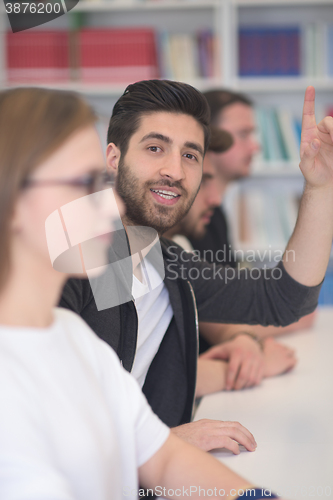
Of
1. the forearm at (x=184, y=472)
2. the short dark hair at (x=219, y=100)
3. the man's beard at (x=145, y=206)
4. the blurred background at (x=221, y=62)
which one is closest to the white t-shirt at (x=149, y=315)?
the man's beard at (x=145, y=206)

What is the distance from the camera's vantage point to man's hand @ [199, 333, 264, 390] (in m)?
0.94

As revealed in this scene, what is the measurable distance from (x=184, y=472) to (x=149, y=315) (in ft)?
1.38

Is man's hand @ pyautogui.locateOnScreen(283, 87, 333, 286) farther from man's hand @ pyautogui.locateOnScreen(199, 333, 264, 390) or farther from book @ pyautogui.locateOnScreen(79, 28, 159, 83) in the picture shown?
book @ pyautogui.locateOnScreen(79, 28, 159, 83)

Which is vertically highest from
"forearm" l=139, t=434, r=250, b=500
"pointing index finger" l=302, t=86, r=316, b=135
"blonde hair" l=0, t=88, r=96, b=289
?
"blonde hair" l=0, t=88, r=96, b=289

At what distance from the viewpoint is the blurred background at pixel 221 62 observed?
220cm

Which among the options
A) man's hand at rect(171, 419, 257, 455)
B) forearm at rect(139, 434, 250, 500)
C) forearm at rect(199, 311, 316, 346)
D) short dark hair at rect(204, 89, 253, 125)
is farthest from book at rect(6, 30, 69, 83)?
forearm at rect(139, 434, 250, 500)

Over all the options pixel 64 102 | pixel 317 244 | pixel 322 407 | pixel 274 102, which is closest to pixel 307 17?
pixel 274 102

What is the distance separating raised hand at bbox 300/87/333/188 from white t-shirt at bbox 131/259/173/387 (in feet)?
1.12

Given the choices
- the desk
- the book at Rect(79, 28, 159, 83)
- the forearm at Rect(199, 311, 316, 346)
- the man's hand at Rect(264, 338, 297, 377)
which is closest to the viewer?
the desk

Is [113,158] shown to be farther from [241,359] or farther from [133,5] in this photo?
[133,5]

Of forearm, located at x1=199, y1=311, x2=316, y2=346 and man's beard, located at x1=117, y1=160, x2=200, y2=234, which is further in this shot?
forearm, located at x1=199, y1=311, x2=316, y2=346

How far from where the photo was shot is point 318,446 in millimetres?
669

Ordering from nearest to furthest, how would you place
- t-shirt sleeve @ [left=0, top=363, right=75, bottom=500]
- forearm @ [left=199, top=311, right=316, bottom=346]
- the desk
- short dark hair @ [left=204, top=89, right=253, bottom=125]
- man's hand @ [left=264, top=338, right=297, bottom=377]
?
t-shirt sleeve @ [left=0, top=363, right=75, bottom=500]
the desk
man's hand @ [left=264, top=338, right=297, bottom=377]
forearm @ [left=199, top=311, right=316, bottom=346]
short dark hair @ [left=204, top=89, right=253, bottom=125]

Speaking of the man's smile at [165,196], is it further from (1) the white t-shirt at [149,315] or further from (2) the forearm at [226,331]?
(2) the forearm at [226,331]
